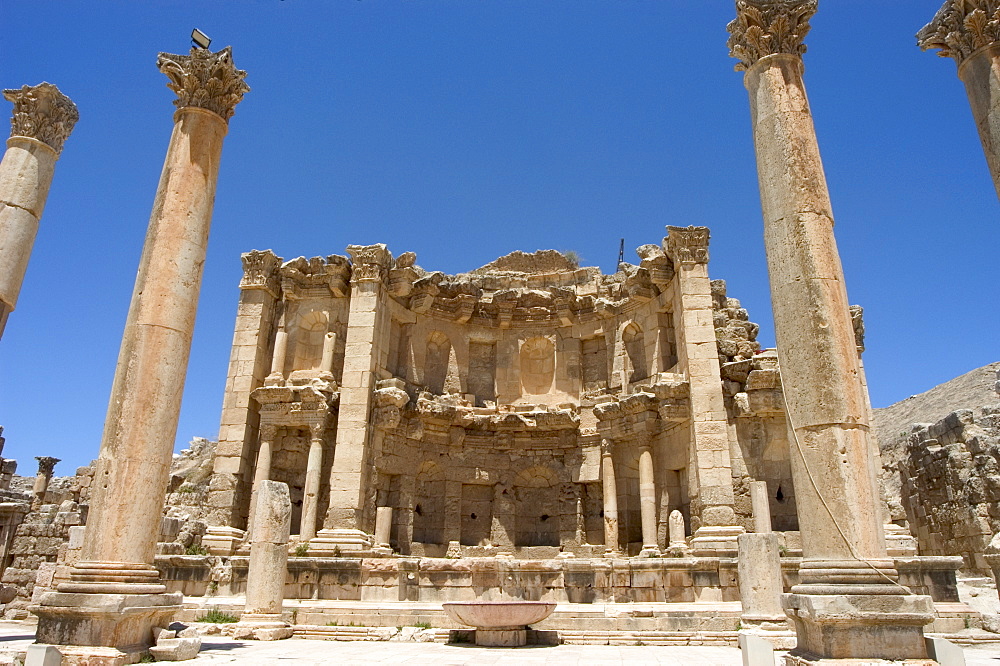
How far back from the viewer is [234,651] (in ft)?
31.1

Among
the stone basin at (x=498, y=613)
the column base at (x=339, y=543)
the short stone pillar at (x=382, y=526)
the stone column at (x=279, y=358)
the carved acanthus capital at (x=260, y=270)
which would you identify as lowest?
the stone basin at (x=498, y=613)

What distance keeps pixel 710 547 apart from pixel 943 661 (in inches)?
384

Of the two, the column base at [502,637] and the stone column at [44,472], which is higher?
the stone column at [44,472]

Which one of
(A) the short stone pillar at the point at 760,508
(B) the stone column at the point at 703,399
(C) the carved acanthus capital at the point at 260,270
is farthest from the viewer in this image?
(C) the carved acanthus capital at the point at 260,270

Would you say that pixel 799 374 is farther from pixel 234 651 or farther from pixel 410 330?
pixel 410 330

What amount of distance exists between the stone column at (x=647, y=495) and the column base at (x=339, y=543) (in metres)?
7.33

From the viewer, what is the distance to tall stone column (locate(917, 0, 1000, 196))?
29.9 ft

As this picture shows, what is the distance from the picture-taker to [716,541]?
15711mm

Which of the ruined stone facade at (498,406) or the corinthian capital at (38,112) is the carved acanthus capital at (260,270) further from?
the corinthian capital at (38,112)

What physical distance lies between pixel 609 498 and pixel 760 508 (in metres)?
4.90

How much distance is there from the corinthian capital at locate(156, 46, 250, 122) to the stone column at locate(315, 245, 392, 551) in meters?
9.65

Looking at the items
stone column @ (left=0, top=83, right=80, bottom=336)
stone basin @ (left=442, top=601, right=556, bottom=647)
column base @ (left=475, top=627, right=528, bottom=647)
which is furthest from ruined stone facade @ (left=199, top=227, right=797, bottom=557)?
stone column @ (left=0, top=83, right=80, bottom=336)

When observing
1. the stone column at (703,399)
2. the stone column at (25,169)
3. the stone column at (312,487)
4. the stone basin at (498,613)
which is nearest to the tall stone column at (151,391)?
the stone column at (25,169)

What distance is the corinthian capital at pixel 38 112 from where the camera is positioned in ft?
39.0
